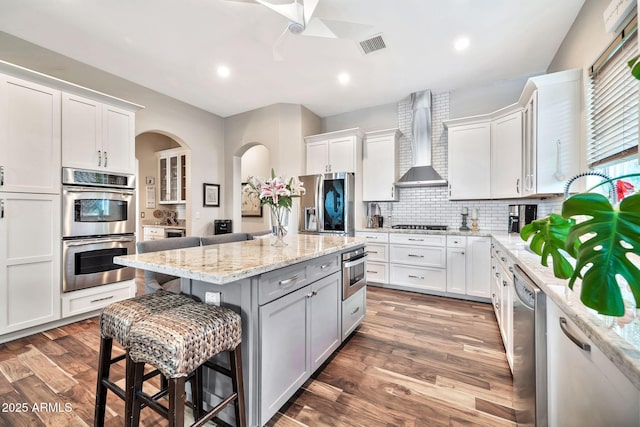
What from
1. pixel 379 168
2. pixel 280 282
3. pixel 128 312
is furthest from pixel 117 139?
pixel 379 168

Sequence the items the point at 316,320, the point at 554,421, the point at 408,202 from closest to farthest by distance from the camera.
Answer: the point at 554,421, the point at 316,320, the point at 408,202

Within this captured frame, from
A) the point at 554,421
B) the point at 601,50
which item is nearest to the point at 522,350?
the point at 554,421

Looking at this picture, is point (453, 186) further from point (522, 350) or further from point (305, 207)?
point (522, 350)

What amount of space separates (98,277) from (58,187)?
1.04 m

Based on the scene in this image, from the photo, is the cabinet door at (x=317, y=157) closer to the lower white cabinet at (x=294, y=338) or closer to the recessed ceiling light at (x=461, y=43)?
the recessed ceiling light at (x=461, y=43)

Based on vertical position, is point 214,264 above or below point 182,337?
above

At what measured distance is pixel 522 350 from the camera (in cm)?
137

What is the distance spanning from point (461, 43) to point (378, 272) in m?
3.11

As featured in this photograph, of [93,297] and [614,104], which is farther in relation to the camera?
[93,297]

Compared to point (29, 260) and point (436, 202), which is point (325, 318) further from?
point (436, 202)

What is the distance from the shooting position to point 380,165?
14.3ft

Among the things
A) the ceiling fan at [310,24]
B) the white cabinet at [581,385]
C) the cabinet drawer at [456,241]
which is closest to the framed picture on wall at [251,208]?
the ceiling fan at [310,24]

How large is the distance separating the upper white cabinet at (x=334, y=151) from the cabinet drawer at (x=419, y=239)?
4.14ft

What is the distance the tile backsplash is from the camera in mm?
3895
